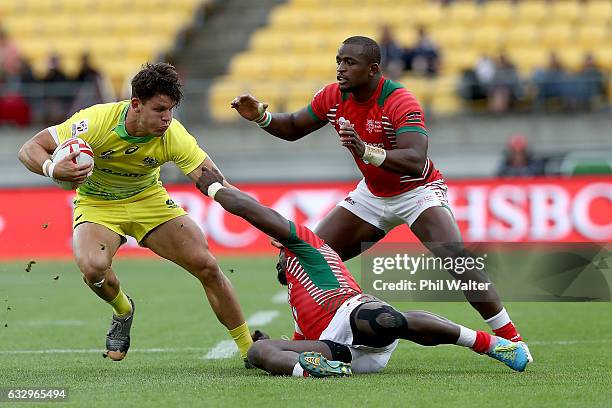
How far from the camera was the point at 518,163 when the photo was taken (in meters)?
18.0

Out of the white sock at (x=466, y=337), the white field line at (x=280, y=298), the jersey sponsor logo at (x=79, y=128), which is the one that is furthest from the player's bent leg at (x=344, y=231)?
the white field line at (x=280, y=298)

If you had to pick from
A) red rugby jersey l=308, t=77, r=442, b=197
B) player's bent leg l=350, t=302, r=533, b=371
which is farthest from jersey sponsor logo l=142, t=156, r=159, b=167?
player's bent leg l=350, t=302, r=533, b=371

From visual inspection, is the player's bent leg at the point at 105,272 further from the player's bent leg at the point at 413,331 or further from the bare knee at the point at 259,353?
the player's bent leg at the point at 413,331

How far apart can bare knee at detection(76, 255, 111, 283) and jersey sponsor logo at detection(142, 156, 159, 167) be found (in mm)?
728

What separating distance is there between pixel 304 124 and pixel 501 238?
8460mm

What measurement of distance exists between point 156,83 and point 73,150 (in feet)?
2.33

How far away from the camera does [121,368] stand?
26.1 ft

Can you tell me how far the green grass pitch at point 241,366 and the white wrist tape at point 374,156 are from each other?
1.40 metres

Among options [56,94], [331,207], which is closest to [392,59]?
[331,207]

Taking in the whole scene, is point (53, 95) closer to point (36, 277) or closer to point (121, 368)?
point (36, 277)

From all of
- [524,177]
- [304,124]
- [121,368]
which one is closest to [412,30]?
[524,177]

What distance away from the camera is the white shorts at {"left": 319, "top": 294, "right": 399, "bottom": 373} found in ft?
24.1

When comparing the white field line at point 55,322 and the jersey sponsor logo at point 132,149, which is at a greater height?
the jersey sponsor logo at point 132,149

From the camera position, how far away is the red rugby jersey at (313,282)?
747 cm
